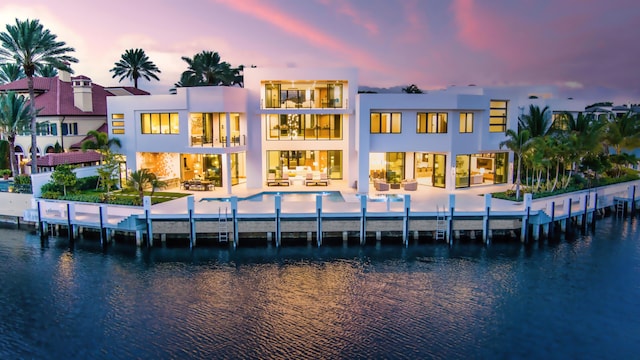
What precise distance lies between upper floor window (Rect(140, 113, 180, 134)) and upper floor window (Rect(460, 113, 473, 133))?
20470 mm

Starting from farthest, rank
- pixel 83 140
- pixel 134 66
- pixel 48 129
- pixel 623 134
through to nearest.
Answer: pixel 134 66
pixel 83 140
pixel 48 129
pixel 623 134

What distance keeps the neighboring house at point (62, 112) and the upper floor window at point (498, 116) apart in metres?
34.8

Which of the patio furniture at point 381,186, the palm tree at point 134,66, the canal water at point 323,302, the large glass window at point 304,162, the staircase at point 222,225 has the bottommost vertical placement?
the canal water at point 323,302

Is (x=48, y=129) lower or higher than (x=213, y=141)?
higher

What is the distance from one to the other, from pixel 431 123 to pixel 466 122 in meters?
2.63

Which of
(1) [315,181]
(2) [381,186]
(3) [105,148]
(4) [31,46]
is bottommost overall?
(2) [381,186]

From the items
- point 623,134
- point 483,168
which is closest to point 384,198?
point 483,168

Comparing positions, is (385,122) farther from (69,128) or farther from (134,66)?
(134,66)

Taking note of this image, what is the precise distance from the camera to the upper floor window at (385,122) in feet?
112

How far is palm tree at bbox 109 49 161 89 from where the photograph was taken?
193ft

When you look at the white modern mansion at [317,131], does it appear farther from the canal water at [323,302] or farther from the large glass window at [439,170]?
the canal water at [323,302]

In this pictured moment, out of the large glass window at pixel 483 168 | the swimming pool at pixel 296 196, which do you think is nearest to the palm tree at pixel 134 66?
the swimming pool at pixel 296 196

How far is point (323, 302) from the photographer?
18.3m

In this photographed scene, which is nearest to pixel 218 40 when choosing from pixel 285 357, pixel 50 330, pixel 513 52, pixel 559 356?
pixel 513 52
